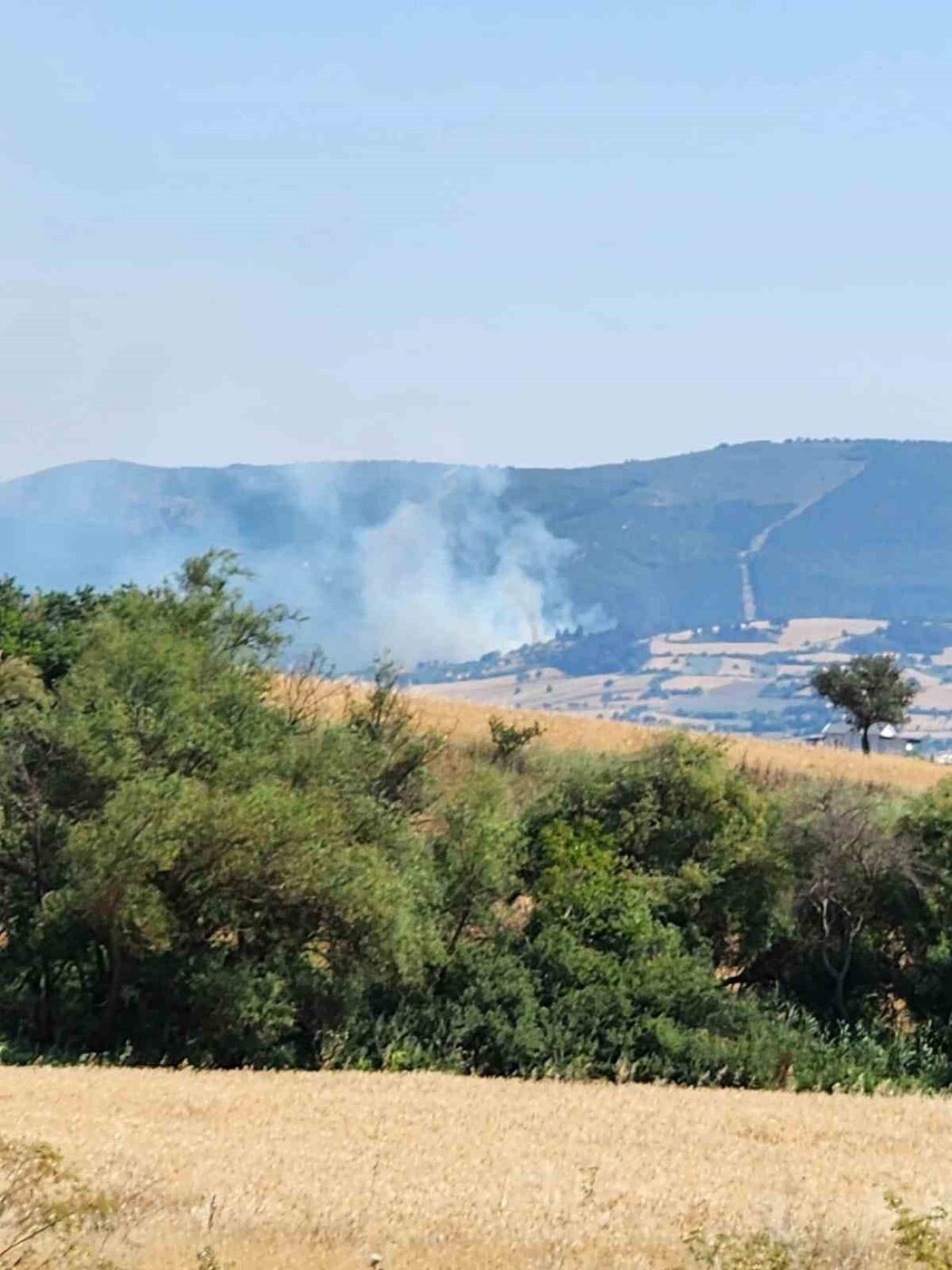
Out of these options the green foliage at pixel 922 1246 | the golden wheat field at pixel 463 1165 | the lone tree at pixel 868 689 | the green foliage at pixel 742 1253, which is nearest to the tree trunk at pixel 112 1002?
the golden wheat field at pixel 463 1165

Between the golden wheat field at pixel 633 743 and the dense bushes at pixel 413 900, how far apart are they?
2172cm

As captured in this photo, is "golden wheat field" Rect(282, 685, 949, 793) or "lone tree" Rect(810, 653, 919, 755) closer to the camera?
"golden wheat field" Rect(282, 685, 949, 793)

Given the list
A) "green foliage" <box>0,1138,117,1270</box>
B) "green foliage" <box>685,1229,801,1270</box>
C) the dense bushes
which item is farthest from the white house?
"green foliage" <box>0,1138,117,1270</box>

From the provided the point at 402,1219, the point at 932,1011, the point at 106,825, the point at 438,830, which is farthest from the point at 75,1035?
the point at 402,1219

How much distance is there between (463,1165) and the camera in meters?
17.0

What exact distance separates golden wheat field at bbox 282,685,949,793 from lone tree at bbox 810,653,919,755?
802 centimetres

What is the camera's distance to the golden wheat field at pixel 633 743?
66.4 metres

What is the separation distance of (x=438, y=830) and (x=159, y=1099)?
54.8 feet

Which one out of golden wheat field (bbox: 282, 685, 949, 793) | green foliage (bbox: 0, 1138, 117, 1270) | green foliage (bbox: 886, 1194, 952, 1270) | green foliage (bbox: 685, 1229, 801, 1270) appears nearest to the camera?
green foliage (bbox: 886, 1194, 952, 1270)

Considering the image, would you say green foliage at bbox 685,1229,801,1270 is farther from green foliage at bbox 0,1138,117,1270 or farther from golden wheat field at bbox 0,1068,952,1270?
green foliage at bbox 0,1138,117,1270

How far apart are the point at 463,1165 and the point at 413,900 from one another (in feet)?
55.3

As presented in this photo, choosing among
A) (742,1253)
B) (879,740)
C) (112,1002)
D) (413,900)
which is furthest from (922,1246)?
(879,740)

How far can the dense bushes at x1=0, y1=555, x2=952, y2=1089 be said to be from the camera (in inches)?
1267

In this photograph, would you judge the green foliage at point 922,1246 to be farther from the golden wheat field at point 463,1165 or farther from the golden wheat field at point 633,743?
the golden wheat field at point 633,743
